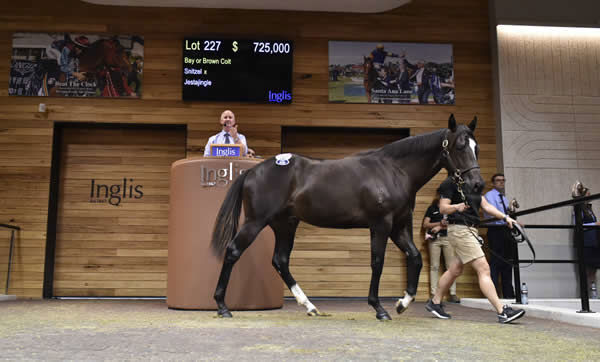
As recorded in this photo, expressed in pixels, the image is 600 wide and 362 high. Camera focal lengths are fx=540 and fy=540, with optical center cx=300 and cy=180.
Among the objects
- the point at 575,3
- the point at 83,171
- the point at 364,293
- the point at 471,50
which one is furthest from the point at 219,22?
the point at 575,3

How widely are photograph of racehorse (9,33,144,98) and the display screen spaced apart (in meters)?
0.79

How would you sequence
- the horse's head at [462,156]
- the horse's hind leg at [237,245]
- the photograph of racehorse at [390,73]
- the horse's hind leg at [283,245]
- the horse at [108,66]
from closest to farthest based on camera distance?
the horse's head at [462,156] → the horse's hind leg at [237,245] → the horse's hind leg at [283,245] → the horse at [108,66] → the photograph of racehorse at [390,73]

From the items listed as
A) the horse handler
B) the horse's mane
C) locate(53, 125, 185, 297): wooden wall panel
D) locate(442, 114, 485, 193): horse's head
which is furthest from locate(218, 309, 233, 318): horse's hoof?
locate(53, 125, 185, 297): wooden wall panel

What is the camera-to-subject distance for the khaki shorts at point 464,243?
416cm

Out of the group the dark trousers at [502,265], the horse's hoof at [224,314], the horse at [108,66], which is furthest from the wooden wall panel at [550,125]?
the horse at [108,66]

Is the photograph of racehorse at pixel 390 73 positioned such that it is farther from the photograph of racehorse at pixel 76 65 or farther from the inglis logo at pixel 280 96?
the photograph of racehorse at pixel 76 65

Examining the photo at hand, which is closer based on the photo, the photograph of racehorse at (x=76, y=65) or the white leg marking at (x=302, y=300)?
the white leg marking at (x=302, y=300)

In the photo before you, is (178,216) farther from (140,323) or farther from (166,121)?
(166,121)

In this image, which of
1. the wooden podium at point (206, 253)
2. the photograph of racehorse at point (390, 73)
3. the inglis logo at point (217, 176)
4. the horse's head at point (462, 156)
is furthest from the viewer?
the photograph of racehorse at point (390, 73)

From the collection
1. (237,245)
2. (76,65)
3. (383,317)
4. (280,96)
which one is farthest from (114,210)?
(383,317)

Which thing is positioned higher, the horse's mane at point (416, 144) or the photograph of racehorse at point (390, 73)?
the photograph of racehorse at point (390, 73)

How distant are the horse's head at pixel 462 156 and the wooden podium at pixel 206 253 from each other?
1.84m

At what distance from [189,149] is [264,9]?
241 centimetres

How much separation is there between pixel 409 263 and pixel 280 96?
4364 millimetres
